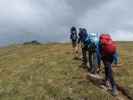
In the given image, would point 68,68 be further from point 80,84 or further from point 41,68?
point 80,84

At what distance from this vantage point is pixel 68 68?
34.0 metres

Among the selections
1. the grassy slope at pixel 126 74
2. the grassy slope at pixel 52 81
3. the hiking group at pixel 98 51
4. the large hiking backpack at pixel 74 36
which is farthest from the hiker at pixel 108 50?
the large hiking backpack at pixel 74 36

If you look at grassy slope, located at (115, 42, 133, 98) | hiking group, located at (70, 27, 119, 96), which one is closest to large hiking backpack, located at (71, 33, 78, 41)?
hiking group, located at (70, 27, 119, 96)

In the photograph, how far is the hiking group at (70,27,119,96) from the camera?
80.0ft

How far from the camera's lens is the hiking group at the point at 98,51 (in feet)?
80.0

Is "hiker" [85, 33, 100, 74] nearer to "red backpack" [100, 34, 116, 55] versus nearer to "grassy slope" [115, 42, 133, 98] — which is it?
"grassy slope" [115, 42, 133, 98]

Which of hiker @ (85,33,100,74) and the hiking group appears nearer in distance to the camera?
the hiking group

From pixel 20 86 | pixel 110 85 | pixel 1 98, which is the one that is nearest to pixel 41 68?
pixel 20 86

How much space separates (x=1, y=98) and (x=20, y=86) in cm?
252

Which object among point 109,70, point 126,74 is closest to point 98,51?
point 109,70

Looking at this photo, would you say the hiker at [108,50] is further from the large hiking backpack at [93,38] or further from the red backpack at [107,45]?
the large hiking backpack at [93,38]

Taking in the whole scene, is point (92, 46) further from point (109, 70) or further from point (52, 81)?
point (109, 70)

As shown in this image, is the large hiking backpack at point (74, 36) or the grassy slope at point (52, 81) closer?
the grassy slope at point (52, 81)

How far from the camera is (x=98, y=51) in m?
27.0
